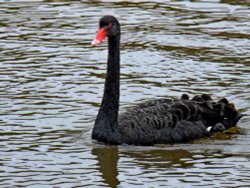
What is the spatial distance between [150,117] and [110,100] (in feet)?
1.61

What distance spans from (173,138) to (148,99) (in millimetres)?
1594

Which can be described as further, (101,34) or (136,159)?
(101,34)

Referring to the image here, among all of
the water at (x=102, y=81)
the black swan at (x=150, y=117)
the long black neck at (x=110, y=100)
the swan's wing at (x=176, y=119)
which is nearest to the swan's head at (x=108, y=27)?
the black swan at (x=150, y=117)

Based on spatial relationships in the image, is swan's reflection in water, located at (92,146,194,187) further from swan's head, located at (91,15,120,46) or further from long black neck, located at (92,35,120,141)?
swan's head, located at (91,15,120,46)

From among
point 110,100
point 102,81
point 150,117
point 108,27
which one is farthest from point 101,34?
point 102,81

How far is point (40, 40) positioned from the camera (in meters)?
14.8

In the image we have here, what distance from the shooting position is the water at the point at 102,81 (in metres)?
9.38

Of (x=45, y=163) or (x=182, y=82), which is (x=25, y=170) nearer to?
(x=45, y=163)

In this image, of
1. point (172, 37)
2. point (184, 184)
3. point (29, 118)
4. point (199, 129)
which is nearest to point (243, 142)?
point (199, 129)

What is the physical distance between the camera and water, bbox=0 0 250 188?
369 inches

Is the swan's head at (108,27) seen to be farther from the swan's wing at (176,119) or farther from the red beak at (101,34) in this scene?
the swan's wing at (176,119)

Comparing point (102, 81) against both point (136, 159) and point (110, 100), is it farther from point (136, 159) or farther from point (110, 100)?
point (136, 159)

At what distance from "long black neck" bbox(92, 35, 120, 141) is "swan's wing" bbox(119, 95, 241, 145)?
0.46 feet

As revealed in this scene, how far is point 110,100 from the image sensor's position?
10578mm
